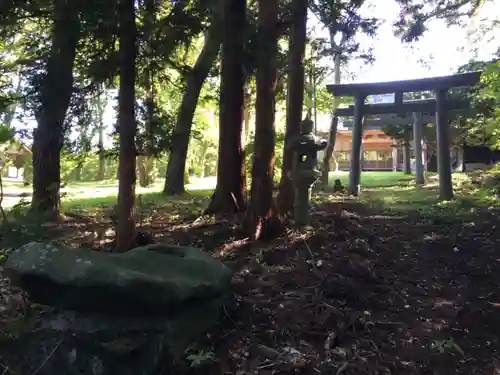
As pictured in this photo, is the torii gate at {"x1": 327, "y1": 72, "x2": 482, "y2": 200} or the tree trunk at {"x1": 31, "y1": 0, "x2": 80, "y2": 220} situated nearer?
the tree trunk at {"x1": 31, "y1": 0, "x2": 80, "y2": 220}

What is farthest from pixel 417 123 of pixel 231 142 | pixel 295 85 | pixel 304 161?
pixel 304 161

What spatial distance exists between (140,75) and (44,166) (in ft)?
9.44

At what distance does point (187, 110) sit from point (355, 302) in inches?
399

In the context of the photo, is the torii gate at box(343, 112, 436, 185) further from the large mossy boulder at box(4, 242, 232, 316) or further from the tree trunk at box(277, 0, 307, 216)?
the large mossy boulder at box(4, 242, 232, 316)

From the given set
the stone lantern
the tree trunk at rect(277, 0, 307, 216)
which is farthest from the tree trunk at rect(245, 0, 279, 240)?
the tree trunk at rect(277, 0, 307, 216)

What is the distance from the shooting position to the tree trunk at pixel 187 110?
44.4 ft

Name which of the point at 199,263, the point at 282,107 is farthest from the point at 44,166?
the point at 282,107

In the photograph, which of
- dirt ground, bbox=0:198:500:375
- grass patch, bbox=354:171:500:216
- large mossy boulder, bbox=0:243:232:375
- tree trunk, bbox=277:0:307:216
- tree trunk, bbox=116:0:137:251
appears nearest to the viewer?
large mossy boulder, bbox=0:243:232:375

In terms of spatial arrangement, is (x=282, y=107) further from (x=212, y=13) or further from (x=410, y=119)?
(x=212, y=13)

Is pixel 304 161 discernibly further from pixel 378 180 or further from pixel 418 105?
pixel 378 180

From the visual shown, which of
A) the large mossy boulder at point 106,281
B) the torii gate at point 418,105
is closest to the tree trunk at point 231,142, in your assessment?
the large mossy boulder at point 106,281

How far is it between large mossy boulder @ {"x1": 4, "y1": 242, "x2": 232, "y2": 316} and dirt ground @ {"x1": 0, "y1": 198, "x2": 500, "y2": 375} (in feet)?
1.63

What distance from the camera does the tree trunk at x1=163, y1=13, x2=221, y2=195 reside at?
533 inches

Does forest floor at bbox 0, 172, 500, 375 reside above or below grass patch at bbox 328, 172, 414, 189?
below
